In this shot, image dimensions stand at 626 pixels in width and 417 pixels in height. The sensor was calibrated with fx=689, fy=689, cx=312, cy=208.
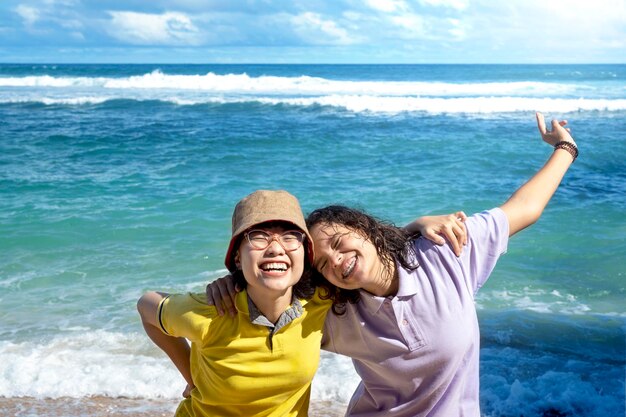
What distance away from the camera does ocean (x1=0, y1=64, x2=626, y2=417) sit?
4723mm

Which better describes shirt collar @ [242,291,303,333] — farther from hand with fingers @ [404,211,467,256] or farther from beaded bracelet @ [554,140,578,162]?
beaded bracelet @ [554,140,578,162]

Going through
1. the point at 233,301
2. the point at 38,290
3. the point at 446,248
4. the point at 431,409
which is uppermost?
the point at 446,248

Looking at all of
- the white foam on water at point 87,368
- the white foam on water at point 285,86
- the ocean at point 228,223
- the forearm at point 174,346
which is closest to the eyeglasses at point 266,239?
the forearm at point 174,346

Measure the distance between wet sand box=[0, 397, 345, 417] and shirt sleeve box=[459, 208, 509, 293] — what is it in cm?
205

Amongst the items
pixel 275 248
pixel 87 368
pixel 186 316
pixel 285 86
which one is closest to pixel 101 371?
pixel 87 368

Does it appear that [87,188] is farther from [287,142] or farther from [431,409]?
[431,409]

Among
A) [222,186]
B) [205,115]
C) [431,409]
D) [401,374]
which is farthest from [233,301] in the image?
[205,115]

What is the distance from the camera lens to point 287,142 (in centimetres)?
1675

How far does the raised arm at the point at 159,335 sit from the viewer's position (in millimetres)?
2359

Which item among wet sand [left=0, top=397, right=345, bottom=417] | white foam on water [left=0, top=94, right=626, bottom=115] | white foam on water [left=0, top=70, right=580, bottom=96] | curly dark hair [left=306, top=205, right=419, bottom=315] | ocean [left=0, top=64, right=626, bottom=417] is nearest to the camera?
curly dark hair [left=306, top=205, right=419, bottom=315]

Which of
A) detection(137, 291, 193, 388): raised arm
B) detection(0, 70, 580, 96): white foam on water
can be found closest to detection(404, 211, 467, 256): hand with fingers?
detection(137, 291, 193, 388): raised arm

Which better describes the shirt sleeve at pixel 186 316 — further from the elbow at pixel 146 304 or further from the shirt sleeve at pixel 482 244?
the shirt sleeve at pixel 482 244

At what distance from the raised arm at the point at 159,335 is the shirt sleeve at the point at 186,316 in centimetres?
4

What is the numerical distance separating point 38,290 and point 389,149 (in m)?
10.4
